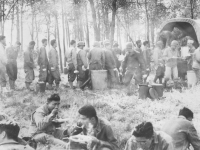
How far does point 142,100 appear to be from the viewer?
8812 millimetres

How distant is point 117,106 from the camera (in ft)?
26.6

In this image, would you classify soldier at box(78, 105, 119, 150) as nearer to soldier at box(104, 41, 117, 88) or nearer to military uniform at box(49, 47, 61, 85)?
military uniform at box(49, 47, 61, 85)

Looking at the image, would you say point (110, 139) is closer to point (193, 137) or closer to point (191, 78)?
point (193, 137)

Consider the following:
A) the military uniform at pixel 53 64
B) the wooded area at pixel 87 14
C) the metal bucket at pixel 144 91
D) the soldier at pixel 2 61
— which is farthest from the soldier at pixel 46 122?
the wooded area at pixel 87 14

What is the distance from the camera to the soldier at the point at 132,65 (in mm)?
10336

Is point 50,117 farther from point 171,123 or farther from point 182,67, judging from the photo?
point 182,67

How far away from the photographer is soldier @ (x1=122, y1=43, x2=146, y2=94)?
10.3 meters

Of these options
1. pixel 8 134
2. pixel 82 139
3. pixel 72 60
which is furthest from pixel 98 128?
pixel 72 60

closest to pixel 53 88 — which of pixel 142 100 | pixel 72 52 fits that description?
pixel 72 52

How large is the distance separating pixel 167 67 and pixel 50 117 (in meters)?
6.75

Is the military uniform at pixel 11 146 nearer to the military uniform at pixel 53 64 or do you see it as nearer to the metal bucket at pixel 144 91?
the metal bucket at pixel 144 91

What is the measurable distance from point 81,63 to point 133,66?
2.02 metres

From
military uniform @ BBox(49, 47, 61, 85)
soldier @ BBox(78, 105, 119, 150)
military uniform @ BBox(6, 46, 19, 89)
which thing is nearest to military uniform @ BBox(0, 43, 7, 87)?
military uniform @ BBox(6, 46, 19, 89)

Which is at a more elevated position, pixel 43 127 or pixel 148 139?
pixel 148 139
